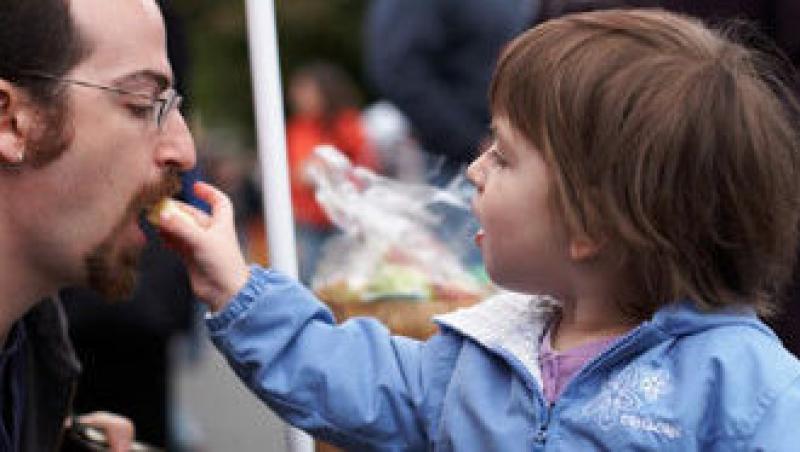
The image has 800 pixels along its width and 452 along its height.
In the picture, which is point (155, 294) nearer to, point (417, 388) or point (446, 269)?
point (446, 269)

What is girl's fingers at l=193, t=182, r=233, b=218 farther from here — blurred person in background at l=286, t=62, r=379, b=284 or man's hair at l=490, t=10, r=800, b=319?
blurred person in background at l=286, t=62, r=379, b=284

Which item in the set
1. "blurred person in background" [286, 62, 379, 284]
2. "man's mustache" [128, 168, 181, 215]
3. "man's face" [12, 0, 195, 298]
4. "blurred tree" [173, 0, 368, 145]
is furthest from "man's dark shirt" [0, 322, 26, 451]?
"blurred tree" [173, 0, 368, 145]

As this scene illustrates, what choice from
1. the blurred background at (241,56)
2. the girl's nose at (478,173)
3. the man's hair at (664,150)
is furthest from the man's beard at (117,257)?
the blurred background at (241,56)

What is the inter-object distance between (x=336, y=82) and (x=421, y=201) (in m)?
10.4

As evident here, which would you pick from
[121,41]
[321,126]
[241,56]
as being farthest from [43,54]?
[241,56]

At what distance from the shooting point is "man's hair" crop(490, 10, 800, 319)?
9.12 feet

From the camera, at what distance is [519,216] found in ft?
9.37

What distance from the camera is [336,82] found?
1428 centimetres

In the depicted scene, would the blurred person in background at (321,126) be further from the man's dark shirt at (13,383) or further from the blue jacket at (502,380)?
the blue jacket at (502,380)

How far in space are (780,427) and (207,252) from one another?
875mm

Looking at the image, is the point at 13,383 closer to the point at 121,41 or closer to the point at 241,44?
the point at 121,41

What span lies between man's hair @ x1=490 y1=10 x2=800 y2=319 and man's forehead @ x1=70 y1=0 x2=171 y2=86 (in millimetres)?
717

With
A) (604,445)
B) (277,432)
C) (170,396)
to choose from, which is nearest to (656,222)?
(604,445)

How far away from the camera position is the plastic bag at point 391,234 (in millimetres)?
3867
